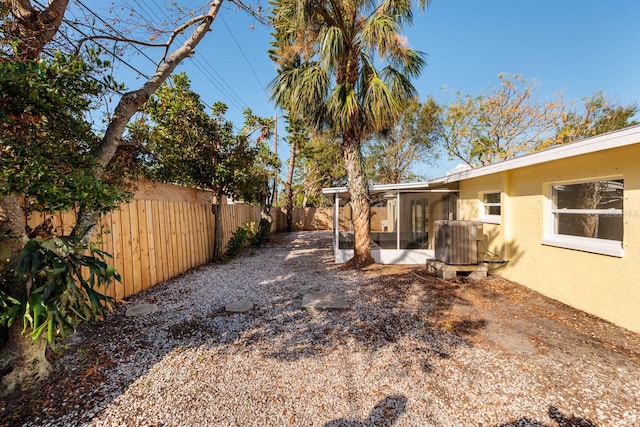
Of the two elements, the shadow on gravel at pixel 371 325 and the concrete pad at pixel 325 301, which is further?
the concrete pad at pixel 325 301

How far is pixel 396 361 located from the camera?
2760mm

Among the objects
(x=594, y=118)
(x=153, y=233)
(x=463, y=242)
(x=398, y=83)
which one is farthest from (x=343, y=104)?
(x=594, y=118)

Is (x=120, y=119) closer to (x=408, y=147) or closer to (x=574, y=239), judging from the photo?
(x=574, y=239)

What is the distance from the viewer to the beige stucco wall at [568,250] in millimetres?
3418

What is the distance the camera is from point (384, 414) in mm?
2047

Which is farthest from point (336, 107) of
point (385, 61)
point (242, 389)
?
point (242, 389)

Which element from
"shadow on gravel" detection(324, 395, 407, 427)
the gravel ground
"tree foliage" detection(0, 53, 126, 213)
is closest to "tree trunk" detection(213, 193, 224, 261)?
the gravel ground

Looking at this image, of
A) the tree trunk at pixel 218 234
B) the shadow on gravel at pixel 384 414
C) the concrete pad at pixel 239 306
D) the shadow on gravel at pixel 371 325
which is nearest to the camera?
the shadow on gravel at pixel 384 414

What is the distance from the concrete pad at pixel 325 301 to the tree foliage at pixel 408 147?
11492 mm

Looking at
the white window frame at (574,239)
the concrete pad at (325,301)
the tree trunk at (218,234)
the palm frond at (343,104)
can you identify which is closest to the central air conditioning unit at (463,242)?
the white window frame at (574,239)

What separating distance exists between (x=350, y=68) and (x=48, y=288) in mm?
6769

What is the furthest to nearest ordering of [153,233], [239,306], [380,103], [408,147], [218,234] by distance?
[408,147], [218,234], [380,103], [153,233], [239,306]

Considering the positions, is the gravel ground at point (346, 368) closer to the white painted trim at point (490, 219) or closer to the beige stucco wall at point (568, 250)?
the beige stucco wall at point (568, 250)

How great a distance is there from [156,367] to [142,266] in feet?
9.62
